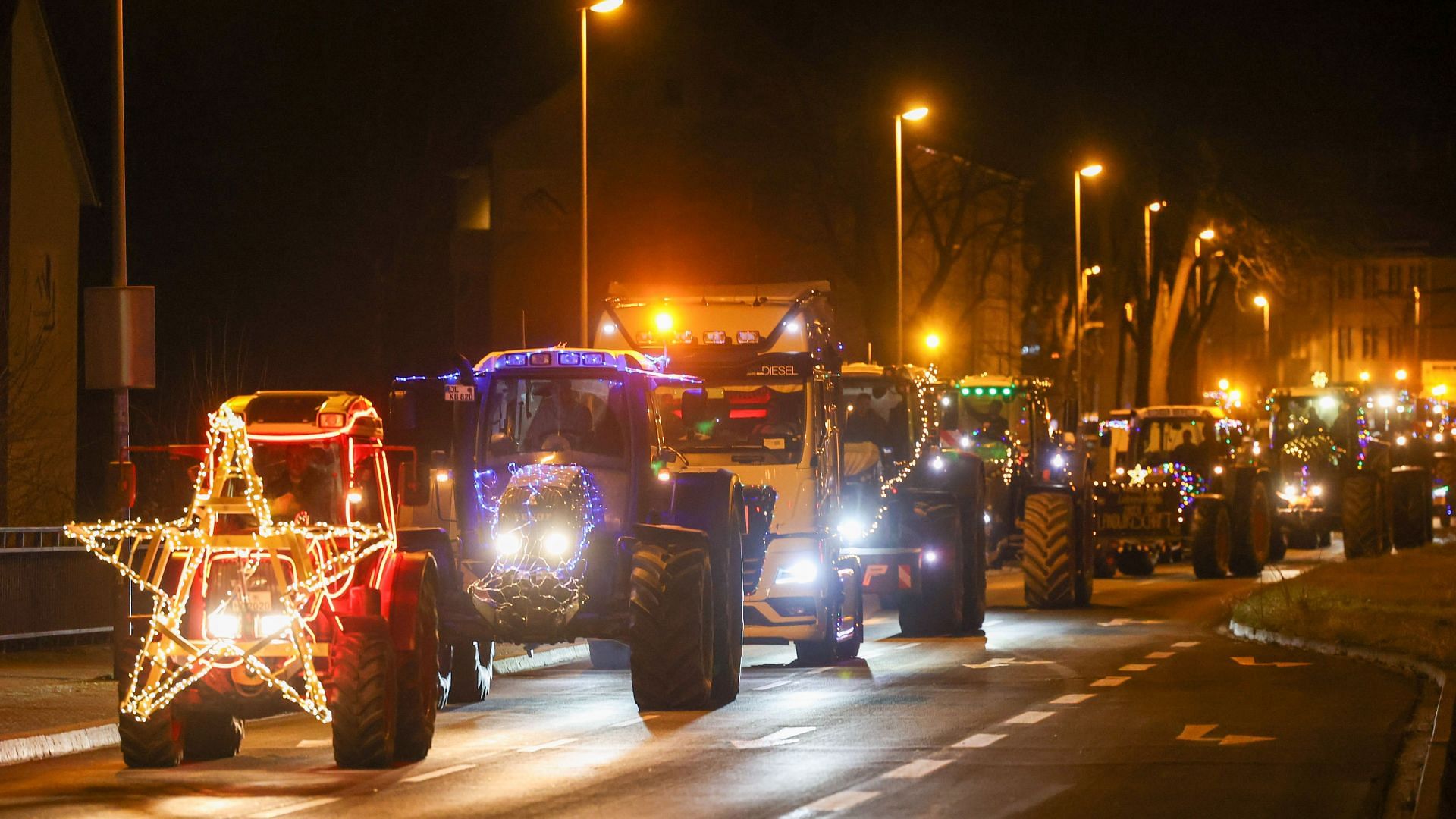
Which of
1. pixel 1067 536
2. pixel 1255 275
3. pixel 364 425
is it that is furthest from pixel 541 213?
pixel 364 425

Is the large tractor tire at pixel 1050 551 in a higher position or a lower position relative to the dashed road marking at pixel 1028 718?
higher

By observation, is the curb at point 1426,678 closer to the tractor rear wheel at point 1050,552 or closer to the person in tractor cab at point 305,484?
the tractor rear wheel at point 1050,552

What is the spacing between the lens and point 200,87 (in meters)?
53.1

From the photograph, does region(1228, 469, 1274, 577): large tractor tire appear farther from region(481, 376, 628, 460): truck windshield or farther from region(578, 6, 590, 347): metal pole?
region(481, 376, 628, 460): truck windshield

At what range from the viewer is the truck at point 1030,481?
Result: 27781mm

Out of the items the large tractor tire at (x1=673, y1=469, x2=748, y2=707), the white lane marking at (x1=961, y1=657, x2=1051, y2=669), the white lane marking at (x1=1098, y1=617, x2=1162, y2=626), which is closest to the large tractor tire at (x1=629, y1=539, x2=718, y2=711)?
the large tractor tire at (x1=673, y1=469, x2=748, y2=707)

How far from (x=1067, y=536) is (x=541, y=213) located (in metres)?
41.4

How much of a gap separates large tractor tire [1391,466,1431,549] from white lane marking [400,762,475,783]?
32028mm

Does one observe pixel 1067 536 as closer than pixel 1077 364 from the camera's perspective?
Yes

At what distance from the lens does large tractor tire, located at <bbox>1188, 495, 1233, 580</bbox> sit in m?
34.8

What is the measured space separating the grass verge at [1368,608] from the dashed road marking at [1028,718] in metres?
5.02

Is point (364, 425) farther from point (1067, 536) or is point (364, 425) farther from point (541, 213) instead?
point (541, 213)

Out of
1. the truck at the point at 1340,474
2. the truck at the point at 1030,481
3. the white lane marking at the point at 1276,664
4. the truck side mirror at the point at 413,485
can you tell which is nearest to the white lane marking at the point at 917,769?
the truck side mirror at the point at 413,485

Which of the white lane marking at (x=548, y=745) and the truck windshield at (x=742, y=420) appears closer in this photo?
the white lane marking at (x=548, y=745)
